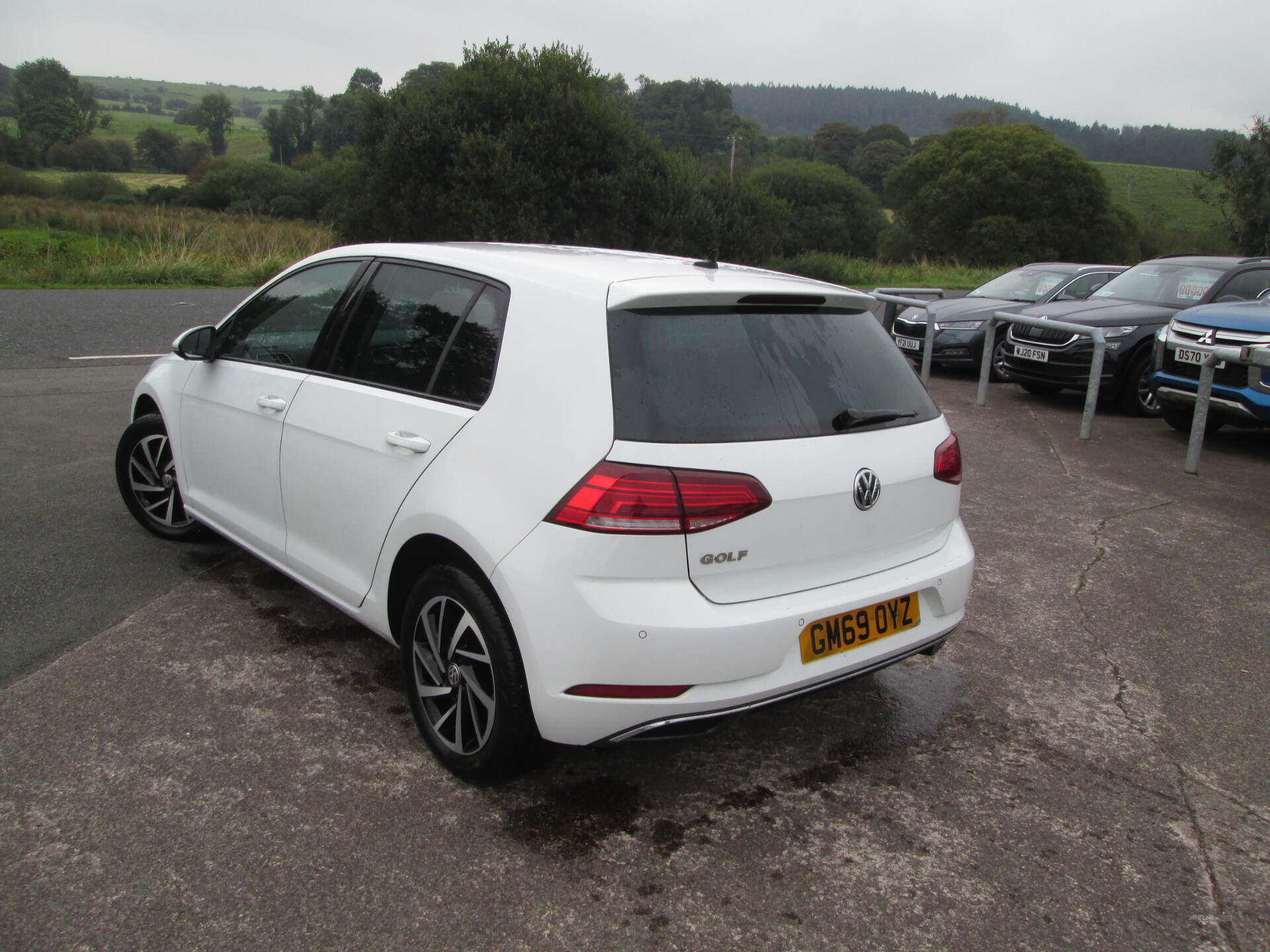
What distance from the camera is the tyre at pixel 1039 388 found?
1065 centimetres

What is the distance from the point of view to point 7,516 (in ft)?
17.1

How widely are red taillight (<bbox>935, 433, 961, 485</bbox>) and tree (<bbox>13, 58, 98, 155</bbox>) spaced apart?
9528 centimetres

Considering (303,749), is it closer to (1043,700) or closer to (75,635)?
(75,635)

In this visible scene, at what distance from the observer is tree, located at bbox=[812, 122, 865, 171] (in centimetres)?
10931

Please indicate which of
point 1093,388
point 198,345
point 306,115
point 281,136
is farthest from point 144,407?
point 306,115

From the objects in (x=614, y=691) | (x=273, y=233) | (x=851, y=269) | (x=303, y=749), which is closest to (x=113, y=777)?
(x=303, y=749)

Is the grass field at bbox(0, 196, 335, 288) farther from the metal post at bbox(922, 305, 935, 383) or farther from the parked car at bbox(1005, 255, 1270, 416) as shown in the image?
the parked car at bbox(1005, 255, 1270, 416)

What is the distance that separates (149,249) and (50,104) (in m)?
85.0

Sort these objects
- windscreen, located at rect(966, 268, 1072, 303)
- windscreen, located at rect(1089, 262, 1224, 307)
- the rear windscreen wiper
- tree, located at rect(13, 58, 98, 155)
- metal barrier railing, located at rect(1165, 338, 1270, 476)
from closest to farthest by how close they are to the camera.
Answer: the rear windscreen wiper → metal barrier railing, located at rect(1165, 338, 1270, 476) → windscreen, located at rect(1089, 262, 1224, 307) → windscreen, located at rect(966, 268, 1072, 303) → tree, located at rect(13, 58, 98, 155)

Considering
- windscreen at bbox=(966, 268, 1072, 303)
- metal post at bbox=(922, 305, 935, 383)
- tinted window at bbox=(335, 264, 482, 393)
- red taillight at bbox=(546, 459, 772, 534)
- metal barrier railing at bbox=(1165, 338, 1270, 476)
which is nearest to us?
red taillight at bbox=(546, 459, 772, 534)

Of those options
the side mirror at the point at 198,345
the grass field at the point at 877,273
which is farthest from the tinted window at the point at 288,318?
the grass field at the point at 877,273

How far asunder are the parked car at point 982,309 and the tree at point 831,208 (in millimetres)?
56746

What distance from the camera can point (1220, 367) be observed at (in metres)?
7.87

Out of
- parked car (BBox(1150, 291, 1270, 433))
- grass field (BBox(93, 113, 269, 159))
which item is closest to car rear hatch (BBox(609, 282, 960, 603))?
parked car (BBox(1150, 291, 1270, 433))
